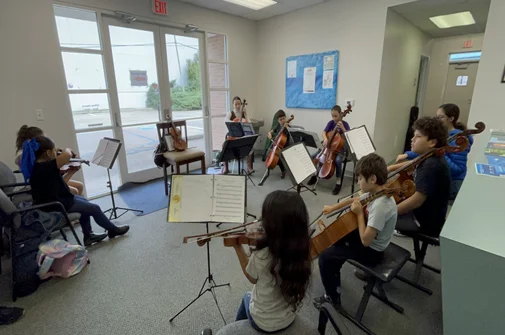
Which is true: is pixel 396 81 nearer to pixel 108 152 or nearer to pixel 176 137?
pixel 176 137

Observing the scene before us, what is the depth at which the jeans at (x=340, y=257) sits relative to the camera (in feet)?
→ 4.98

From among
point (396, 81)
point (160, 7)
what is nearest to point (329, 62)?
point (396, 81)

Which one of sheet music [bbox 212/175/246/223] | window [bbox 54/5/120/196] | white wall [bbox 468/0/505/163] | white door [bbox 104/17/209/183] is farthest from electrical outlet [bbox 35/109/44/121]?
white wall [bbox 468/0/505/163]

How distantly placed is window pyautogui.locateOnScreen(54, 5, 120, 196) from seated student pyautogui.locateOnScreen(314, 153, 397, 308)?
3203 mm

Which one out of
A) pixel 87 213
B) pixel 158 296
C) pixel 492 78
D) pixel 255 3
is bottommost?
pixel 158 296

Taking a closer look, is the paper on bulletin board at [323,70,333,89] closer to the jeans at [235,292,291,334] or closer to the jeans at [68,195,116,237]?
the jeans at [68,195,116,237]

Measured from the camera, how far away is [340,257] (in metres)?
1.57

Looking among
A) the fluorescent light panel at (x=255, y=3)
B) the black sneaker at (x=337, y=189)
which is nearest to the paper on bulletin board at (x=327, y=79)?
the fluorescent light panel at (x=255, y=3)

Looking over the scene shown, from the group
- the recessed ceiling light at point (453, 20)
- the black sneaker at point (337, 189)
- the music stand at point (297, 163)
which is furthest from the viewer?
the recessed ceiling light at point (453, 20)

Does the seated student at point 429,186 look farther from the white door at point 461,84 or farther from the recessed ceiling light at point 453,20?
the white door at point 461,84

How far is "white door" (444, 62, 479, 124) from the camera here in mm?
5820

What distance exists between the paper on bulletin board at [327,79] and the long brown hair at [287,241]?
367 centimetres

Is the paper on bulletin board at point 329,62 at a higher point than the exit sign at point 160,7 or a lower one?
lower

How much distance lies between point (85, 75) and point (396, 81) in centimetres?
451
